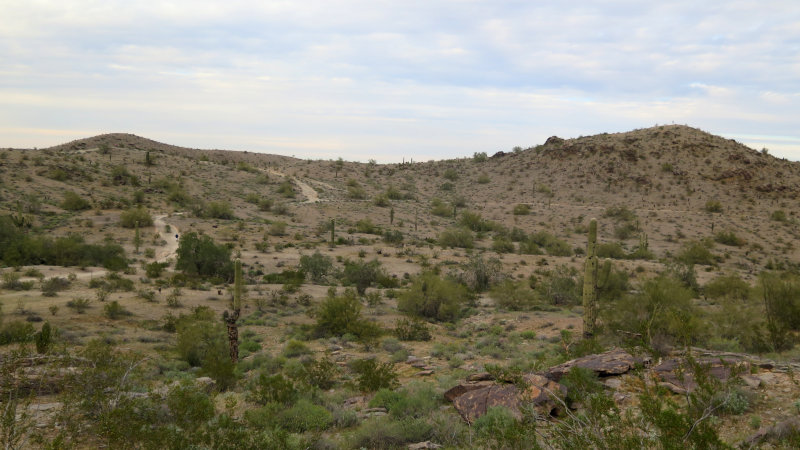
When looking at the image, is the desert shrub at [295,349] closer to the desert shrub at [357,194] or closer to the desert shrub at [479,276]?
the desert shrub at [479,276]

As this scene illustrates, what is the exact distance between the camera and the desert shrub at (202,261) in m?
27.3

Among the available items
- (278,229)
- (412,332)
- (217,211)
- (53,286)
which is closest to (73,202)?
(217,211)

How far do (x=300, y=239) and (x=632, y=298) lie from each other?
30617 millimetres

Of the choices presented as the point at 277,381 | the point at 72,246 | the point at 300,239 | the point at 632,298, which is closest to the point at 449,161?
the point at 300,239

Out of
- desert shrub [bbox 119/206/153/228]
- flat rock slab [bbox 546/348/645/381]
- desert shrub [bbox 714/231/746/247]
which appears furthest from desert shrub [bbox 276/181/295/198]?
flat rock slab [bbox 546/348/645/381]

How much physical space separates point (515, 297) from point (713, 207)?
43.1 metres

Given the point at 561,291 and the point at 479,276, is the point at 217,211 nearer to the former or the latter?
the point at 479,276

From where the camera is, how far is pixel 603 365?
9.07 meters

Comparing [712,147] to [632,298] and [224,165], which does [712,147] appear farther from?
[224,165]

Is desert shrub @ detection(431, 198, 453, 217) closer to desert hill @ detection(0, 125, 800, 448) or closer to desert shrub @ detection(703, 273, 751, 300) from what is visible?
desert hill @ detection(0, 125, 800, 448)

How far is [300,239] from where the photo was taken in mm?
41969

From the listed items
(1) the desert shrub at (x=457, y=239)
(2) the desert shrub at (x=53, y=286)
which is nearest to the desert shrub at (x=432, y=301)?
(2) the desert shrub at (x=53, y=286)

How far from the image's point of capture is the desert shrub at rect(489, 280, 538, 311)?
22062 millimetres

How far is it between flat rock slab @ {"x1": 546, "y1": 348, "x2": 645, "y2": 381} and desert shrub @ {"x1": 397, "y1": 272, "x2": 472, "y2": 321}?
11.2 meters
